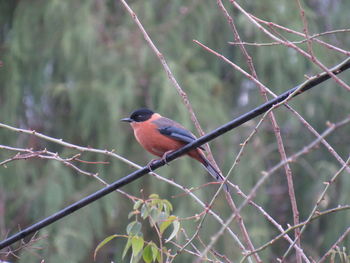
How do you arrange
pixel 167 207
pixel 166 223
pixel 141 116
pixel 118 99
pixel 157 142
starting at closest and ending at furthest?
pixel 166 223
pixel 167 207
pixel 157 142
pixel 141 116
pixel 118 99

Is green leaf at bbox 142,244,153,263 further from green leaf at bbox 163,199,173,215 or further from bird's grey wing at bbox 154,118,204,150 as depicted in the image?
bird's grey wing at bbox 154,118,204,150

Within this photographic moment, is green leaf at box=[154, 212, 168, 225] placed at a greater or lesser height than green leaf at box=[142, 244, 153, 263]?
greater

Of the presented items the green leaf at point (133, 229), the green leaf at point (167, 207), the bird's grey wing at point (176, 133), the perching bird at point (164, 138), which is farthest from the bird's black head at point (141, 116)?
the green leaf at point (133, 229)

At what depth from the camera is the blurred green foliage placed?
9148 mm

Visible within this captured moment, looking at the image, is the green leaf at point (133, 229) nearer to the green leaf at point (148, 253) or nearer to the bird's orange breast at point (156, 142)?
the green leaf at point (148, 253)

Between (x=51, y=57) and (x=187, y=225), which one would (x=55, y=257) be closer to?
(x=187, y=225)

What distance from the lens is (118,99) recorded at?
903cm

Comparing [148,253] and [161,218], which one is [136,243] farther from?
[161,218]

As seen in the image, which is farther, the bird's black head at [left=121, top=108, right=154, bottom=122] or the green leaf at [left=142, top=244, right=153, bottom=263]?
the bird's black head at [left=121, top=108, right=154, bottom=122]

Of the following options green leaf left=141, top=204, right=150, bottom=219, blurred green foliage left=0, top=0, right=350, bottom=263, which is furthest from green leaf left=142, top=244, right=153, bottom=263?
blurred green foliage left=0, top=0, right=350, bottom=263

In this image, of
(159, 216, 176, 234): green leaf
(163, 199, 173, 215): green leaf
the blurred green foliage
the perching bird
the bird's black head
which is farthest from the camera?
the blurred green foliage

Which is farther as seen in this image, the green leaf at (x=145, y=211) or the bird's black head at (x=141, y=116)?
the bird's black head at (x=141, y=116)

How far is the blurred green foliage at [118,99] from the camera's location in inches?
360

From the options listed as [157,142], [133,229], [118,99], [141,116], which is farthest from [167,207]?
[118,99]
